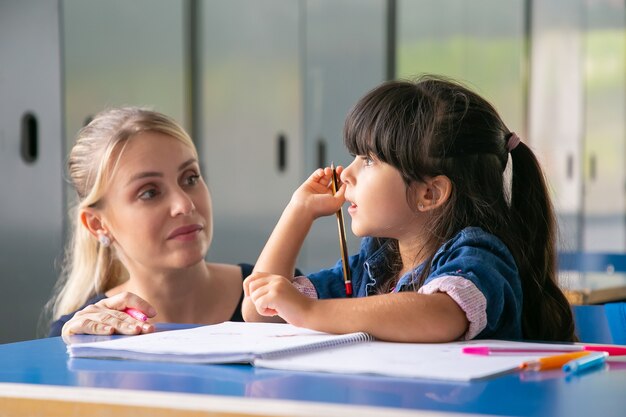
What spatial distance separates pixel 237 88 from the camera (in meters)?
4.09

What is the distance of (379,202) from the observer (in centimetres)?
152

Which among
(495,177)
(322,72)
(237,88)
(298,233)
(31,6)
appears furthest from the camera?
(322,72)

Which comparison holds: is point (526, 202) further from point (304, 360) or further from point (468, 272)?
point (304, 360)

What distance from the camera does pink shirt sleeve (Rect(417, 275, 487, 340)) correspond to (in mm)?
1284

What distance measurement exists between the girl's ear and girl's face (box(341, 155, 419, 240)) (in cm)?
2

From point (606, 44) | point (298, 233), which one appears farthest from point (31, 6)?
point (606, 44)

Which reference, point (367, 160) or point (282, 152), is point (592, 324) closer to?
point (367, 160)

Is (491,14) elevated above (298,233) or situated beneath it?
elevated above

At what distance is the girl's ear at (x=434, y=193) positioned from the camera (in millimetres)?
1532

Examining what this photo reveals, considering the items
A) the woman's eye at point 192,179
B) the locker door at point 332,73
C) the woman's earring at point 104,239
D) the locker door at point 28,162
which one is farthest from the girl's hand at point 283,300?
the locker door at point 332,73

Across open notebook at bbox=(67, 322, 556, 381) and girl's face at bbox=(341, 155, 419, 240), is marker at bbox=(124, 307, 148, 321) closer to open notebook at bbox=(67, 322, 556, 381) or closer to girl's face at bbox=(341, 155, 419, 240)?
open notebook at bbox=(67, 322, 556, 381)

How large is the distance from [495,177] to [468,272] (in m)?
0.27

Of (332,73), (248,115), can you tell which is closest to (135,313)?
(248,115)

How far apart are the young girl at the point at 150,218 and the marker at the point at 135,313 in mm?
320
